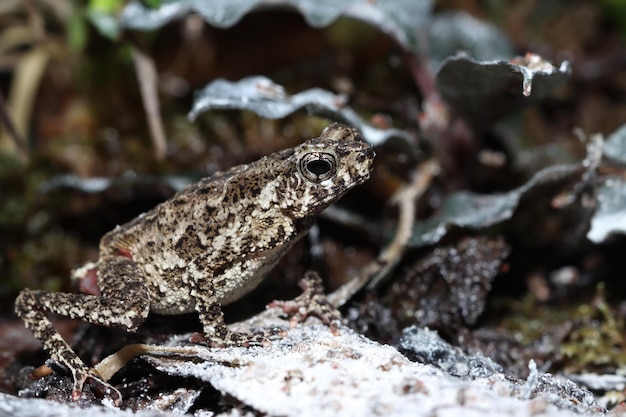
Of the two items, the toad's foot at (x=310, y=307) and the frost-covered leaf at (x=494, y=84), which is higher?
the frost-covered leaf at (x=494, y=84)

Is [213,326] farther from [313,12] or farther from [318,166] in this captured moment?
[313,12]

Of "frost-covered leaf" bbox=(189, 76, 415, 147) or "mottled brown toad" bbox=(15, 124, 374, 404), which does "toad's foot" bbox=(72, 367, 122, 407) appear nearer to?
"mottled brown toad" bbox=(15, 124, 374, 404)

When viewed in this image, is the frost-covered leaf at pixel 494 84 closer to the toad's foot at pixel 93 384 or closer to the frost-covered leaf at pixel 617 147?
the frost-covered leaf at pixel 617 147

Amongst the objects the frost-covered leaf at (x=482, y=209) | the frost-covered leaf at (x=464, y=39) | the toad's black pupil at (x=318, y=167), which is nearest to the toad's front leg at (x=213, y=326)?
the toad's black pupil at (x=318, y=167)

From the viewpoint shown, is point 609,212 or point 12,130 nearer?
point 609,212

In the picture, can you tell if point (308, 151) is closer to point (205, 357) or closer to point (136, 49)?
point (205, 357)

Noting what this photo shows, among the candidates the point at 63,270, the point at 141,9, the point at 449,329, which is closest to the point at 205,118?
the point at 141,9

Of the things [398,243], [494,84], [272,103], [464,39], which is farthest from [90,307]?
[464,39]
